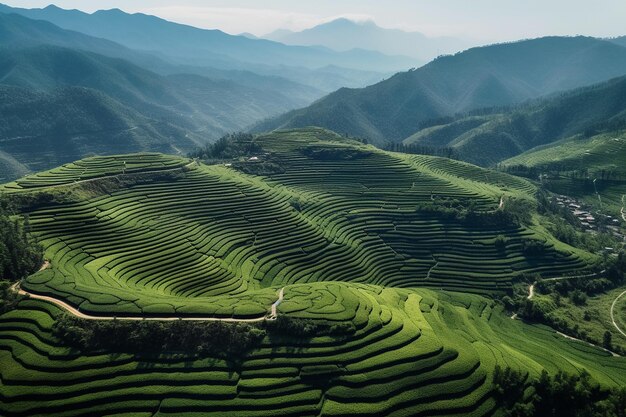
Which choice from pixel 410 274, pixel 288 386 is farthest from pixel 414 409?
pixel 410 274

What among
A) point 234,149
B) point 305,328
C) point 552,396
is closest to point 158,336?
point 305,328

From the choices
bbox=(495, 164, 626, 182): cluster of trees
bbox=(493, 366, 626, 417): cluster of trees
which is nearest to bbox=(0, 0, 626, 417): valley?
bbox=(493, 366, 626, 417): cluster of trees

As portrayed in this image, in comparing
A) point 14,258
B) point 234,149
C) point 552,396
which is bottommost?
point 552,396

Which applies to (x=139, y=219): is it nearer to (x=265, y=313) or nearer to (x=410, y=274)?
(x=265, y=313)

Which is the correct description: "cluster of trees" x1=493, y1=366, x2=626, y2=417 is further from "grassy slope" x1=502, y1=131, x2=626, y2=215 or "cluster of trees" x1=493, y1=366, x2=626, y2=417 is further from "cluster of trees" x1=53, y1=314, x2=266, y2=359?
"grassy slope" x1=502, y1=131, x2=626, y2=215

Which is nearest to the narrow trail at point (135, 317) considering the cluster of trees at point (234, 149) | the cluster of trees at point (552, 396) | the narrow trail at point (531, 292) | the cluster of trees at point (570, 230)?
the cluster of trees at point (552, 396)

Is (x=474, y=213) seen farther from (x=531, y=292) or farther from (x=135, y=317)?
(x=135, y=317)

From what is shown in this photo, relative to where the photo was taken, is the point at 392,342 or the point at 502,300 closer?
the point at 392,342
